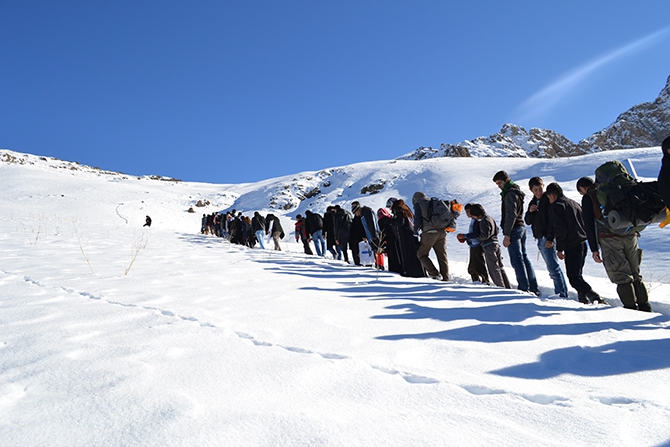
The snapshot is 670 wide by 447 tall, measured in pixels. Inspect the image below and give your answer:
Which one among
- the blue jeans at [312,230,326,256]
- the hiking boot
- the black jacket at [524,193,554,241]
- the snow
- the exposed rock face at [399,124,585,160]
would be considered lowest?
the hiking boot

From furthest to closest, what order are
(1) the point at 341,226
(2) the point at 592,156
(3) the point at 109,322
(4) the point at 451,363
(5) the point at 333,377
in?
1. (2) the point at 592,156
2. (1) the point at 341,226
3. (3) the point at 109,322
4. (4) the point at 451,363
5. (5) the point at 333,377

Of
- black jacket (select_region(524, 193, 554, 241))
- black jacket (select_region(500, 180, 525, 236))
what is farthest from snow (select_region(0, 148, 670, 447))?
black jacket (select_region(500, 180, 525, 236))

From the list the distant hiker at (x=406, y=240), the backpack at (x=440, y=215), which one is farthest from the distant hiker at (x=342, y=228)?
the backpack at (x=440, y=215)

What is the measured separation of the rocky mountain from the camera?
104 meters

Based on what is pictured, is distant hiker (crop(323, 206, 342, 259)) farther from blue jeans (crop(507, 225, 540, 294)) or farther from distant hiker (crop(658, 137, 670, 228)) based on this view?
distant hiker (crop(658, 137, 670, 228))

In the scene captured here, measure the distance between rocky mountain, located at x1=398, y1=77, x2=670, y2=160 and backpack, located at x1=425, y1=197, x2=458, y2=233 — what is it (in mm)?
72475

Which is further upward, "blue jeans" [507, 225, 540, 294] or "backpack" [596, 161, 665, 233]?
"backpack" [596, 161, 665, 233]

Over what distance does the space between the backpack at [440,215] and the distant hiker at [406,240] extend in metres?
0.74

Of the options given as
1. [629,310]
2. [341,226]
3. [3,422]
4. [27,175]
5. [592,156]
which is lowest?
[629,310]

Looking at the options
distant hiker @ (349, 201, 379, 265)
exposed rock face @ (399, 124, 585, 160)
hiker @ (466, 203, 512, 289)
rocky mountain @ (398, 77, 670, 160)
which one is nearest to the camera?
hiker @ (466, 203, 512, 289)

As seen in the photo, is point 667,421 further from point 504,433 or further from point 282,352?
point 282,352

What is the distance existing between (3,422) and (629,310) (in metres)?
4.83

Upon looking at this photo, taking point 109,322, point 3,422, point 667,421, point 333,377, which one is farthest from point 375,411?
point 109,322

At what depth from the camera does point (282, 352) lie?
2229 mm
